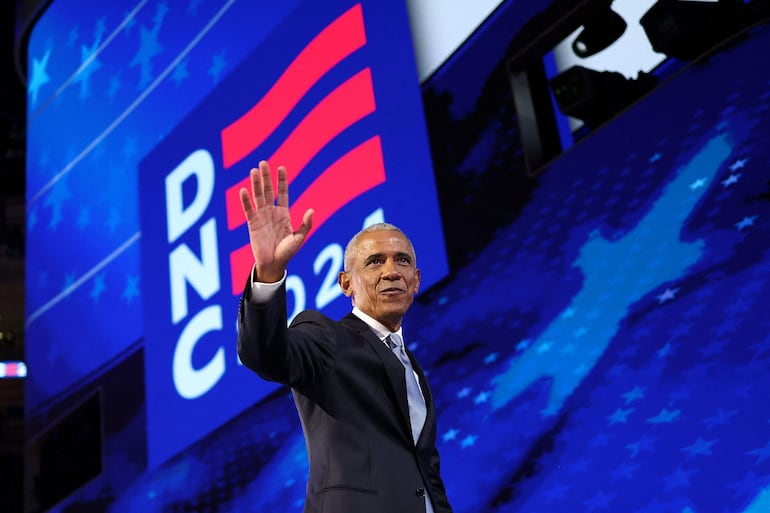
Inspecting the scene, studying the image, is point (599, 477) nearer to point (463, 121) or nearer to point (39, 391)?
point (463, 121)

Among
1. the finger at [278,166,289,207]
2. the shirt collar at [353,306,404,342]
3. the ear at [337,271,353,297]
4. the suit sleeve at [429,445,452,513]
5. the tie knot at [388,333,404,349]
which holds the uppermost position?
the finger at [278,166,289,207]

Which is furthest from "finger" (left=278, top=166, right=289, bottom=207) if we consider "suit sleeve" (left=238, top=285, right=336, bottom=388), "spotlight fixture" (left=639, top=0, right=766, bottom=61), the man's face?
"spotlight fixture" (left=639, top=0, right=766, bottom=61)

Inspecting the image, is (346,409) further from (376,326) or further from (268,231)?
(268,231)

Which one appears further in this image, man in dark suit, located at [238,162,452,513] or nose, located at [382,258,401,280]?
nose, located at [382,258,401,280]

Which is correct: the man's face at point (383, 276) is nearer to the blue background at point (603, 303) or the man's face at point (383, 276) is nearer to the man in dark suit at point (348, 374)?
the man in dark suit at point (348, 374)

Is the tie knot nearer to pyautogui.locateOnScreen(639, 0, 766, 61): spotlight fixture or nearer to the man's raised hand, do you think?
the man's raised hand

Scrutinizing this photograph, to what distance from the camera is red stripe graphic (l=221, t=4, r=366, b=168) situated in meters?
4.13

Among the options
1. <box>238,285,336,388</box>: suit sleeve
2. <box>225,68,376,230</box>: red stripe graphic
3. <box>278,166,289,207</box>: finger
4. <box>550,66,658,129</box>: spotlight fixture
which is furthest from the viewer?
<box>225,68,376,230</box>: red stripe graphic

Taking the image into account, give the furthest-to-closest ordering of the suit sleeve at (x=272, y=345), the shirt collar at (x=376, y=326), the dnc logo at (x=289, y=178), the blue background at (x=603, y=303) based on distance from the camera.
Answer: the dnc logo at (x=289, y=178)
the blue background at (x=603, y=303)
the shirt collar at (x=376, y=326)
the suit sleeve at (x=272, y=345)

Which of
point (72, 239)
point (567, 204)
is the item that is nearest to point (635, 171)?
point (567, 204)

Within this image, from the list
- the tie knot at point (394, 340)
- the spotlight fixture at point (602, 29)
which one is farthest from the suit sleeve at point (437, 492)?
the spotlight fixture at point (602, 29)

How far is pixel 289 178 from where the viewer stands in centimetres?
427

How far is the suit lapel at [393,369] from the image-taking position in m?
1.78

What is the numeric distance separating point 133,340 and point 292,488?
1.50 m
